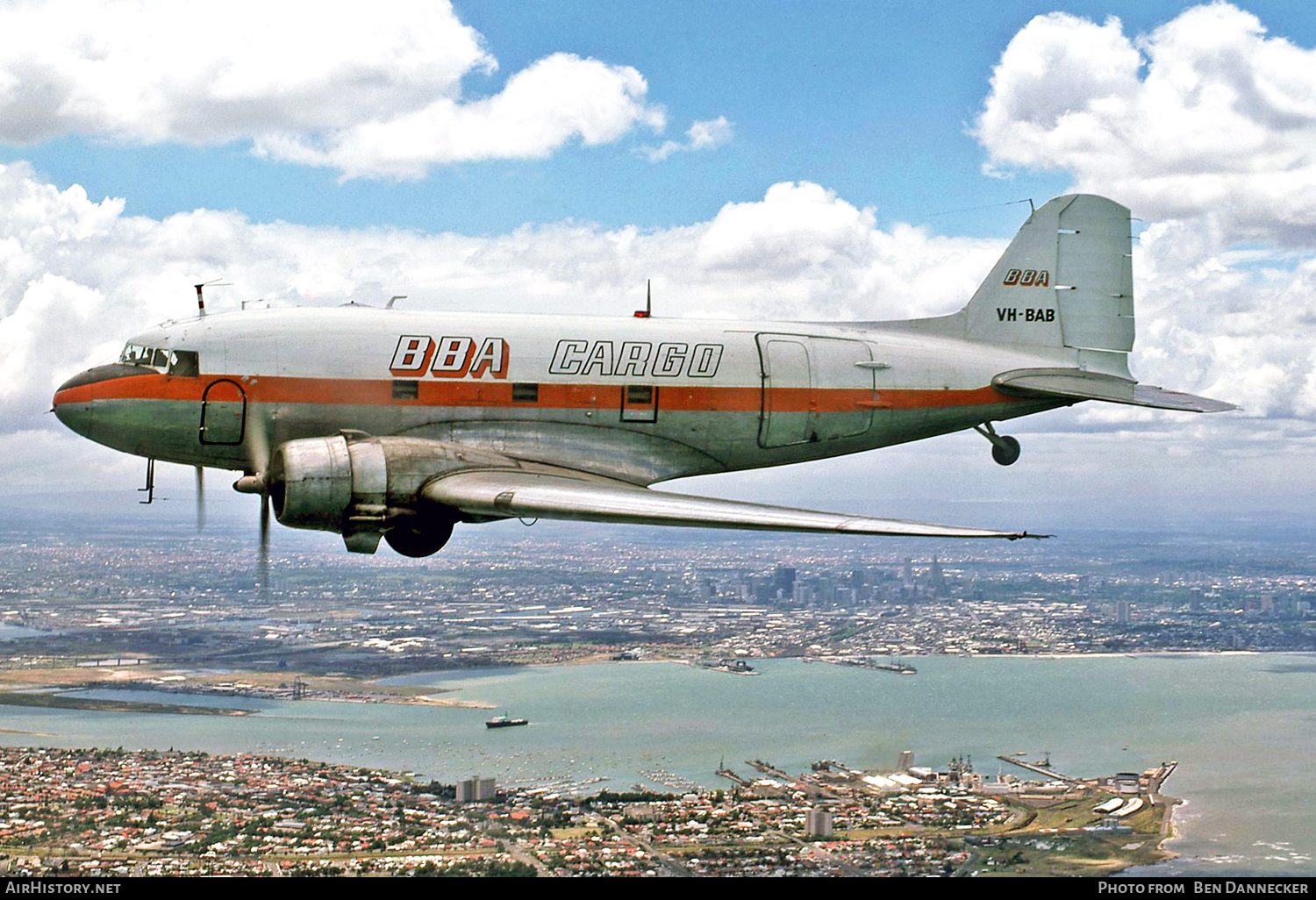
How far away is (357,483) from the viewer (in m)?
16.4

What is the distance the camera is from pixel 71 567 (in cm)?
7400

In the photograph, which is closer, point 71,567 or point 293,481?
point 293,481

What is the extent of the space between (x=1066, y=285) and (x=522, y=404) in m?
11.5

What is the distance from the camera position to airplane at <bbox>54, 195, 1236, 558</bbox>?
1653cm

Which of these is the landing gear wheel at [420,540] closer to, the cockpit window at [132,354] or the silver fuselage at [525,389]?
the silver fuselage at [525,389]

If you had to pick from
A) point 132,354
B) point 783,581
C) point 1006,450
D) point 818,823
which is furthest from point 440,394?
point 783,581

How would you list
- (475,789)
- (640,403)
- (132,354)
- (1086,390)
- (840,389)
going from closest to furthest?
(132,354)
(640,403)
(840,389)
(1086,390)
(475,789)

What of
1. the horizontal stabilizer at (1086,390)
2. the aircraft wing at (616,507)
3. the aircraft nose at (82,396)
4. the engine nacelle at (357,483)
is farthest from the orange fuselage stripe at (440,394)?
the horizontal stabilizer at (1086,390)

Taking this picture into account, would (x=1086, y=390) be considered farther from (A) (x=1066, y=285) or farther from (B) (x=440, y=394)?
(B) (x=440, y=394)

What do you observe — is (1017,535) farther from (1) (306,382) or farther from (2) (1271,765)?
(2) (1271,765)

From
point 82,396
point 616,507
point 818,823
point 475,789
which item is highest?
point 82,396

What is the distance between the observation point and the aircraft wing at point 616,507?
1412cm
